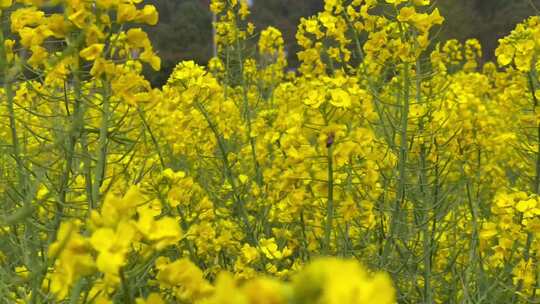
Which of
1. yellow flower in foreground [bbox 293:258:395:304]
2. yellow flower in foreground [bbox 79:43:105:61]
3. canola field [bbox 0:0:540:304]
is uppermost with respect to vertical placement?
yellow flower in foreground [bbox 79:43:105:61]

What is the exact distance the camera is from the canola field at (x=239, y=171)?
1536mm

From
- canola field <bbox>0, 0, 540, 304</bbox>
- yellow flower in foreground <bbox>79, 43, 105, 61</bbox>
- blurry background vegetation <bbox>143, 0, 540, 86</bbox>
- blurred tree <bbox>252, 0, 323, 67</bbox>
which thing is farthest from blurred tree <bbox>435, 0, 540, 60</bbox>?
yellow flower in foreground <bbox>79, 43, 105, 61</bbox>

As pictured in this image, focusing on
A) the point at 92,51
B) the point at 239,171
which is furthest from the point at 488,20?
the point at 92,51

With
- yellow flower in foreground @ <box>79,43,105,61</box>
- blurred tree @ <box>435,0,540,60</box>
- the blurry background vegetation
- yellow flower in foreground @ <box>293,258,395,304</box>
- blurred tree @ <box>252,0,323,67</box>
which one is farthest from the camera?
blurred tree @ <box>252,0,323,67</box>

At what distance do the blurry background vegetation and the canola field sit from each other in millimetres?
8077

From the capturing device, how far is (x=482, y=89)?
18.7 feet

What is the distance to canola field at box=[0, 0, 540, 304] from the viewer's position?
1.54 metres

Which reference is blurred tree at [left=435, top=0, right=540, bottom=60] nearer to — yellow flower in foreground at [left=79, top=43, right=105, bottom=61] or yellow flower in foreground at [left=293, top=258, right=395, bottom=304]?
yellow flower in foreground at [left=79, top=43, right=105, bottom=61]

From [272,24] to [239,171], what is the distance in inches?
400

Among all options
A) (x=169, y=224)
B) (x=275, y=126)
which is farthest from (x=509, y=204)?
(x=169, y=224)

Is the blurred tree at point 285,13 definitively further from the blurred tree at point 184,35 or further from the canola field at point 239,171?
the canola field at point 239,171

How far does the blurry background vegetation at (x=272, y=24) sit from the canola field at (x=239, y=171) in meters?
8.08

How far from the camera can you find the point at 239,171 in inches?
151

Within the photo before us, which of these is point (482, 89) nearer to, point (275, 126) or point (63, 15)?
point (275, 126)
